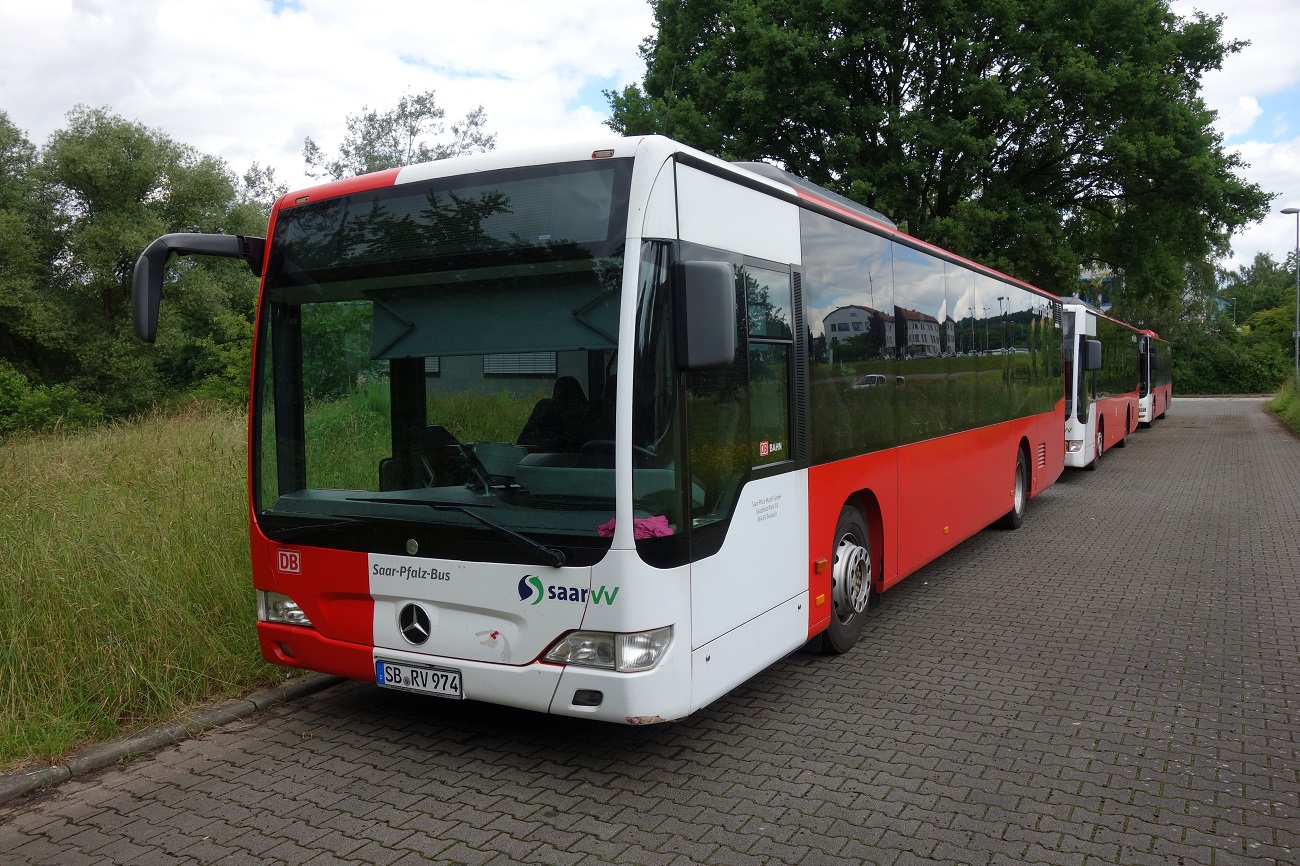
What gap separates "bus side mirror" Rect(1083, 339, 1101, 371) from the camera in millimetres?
17797

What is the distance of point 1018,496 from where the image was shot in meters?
11.8

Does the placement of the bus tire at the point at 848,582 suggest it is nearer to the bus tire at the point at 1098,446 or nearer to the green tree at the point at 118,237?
the bus tire at the point at 1098,446

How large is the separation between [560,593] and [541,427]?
73cm

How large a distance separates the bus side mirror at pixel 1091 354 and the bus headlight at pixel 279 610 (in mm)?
16271

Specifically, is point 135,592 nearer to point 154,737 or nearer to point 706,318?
point 154,737

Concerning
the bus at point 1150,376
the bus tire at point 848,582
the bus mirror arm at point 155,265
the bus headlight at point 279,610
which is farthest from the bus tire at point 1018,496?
the bus at point 1150,376

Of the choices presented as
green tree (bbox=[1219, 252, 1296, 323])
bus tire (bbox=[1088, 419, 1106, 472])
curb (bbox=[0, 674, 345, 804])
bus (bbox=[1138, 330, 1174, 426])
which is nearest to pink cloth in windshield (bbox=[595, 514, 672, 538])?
curb (bbox=[0, 674, 345, 804])

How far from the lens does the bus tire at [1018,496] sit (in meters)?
11.5

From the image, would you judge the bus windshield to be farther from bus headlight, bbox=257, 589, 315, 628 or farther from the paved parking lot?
the paved parking lot

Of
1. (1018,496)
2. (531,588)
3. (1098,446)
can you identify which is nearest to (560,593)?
(531,588)

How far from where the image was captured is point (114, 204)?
108 feet

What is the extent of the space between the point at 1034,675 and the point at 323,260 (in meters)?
4.74

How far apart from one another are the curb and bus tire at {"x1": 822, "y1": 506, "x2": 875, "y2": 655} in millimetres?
3119

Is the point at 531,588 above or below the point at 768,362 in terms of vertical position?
below
